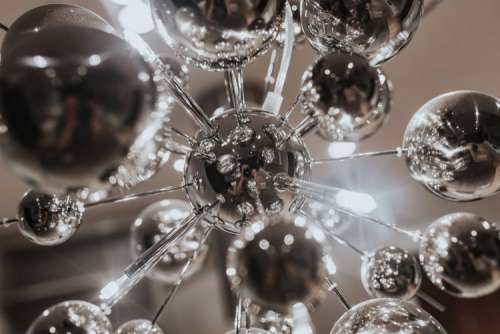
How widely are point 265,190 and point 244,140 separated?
0.07 metres

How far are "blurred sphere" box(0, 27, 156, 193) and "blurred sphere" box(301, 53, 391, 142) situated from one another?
0.34 m

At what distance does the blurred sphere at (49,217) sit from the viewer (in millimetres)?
861

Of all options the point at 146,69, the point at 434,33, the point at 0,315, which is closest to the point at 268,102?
the point at 146,69

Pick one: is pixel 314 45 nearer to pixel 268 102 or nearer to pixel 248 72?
pixel 268 102

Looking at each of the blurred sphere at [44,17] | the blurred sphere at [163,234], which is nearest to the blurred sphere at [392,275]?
the blurred sphere at [163,234]

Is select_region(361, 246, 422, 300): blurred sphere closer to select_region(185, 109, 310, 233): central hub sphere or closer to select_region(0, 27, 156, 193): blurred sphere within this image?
select_region(185, 109, 310, 233): central hub sphere

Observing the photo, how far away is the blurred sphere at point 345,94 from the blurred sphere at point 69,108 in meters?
0.34

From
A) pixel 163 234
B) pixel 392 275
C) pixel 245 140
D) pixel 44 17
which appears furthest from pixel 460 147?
pixel 163 234

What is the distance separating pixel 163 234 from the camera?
1.13 metres

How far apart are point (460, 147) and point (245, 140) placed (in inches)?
11.0

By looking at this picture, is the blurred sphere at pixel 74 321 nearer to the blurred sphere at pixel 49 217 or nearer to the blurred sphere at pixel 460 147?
the blurred sphere at pixel 49 217

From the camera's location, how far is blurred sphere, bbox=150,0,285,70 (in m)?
0.54

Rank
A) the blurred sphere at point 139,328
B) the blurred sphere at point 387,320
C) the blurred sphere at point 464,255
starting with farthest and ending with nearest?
1. the blurred sphere at point 139,328
2. the blurred sphere at point 464,255
3. the blurred sphere at point 387,320

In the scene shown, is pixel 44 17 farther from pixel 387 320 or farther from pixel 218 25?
pixel 387 320
